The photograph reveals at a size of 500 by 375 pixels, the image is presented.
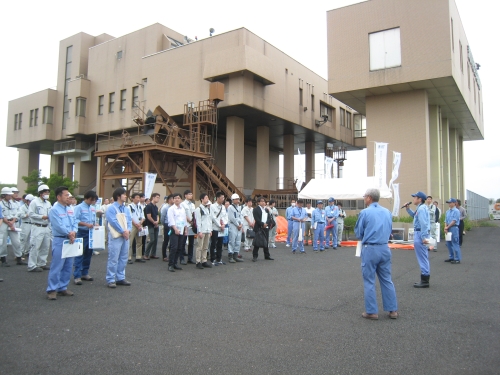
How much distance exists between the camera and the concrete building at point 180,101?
1110 inches

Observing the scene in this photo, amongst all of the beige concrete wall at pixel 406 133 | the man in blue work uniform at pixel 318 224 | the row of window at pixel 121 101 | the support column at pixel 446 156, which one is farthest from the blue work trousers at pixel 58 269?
the support column at pixel 446 156

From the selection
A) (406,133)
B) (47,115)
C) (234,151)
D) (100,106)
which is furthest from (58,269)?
(47,115)

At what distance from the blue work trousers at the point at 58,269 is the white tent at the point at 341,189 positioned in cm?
1372

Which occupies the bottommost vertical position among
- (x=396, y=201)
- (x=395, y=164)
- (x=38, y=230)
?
(x=38, y=230)

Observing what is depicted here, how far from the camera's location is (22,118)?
4203 cm

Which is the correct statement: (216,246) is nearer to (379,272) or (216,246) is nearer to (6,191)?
(6,191)

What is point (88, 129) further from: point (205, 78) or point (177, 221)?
point (177, 221)

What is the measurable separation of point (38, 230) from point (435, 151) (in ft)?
79.7

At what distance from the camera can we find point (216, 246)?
11320 millimetres

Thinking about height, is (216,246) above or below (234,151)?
below

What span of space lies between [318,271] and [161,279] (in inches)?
163

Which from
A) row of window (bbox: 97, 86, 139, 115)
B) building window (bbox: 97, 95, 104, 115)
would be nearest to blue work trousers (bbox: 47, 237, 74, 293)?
row of window (bbox: 97, 86, 139, 115)

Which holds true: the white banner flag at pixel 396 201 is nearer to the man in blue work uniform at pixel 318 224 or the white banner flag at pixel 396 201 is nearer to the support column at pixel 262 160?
the man in blue work uniform at pixel 318 224

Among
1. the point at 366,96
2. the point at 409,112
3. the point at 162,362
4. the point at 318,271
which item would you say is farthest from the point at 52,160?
the point at 162,362
